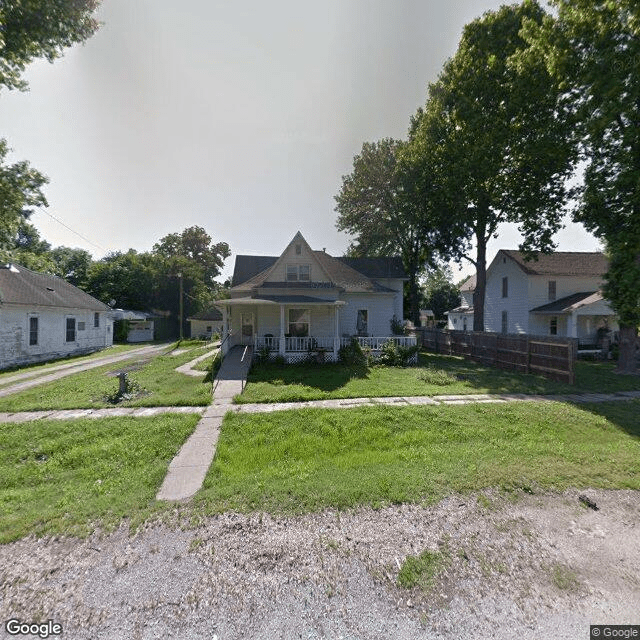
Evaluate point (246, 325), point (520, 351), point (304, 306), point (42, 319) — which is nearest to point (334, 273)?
point (304, 306)

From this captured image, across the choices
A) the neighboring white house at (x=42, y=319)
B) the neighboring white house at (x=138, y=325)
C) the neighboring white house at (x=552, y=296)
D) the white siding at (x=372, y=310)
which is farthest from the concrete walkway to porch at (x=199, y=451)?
the neighboring white house at (x=138, y=325)

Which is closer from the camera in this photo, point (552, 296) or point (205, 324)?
point (552, 296)

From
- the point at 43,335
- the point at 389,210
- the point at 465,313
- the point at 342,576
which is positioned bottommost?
the point at 342,576

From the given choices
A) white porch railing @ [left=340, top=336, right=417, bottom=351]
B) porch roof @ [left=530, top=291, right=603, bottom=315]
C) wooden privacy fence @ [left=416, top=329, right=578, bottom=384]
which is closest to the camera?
wooden privacy fence @ [left=416, top=329, right=578, bottom=384]

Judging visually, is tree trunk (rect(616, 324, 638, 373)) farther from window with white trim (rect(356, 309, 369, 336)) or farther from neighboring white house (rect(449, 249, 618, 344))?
window with white trim (rect(356, 309, 369, 336))

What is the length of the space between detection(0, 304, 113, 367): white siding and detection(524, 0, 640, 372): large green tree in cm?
2783

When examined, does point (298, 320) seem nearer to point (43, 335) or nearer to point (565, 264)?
point (43, 335)

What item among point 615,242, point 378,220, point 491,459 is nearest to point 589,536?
A: point 491,459

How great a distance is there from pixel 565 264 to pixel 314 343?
2398cm

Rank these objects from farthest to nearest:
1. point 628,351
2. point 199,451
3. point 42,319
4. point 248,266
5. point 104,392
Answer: point 248,266, point 42,319, point 628,351, point 104,392, point 199,451

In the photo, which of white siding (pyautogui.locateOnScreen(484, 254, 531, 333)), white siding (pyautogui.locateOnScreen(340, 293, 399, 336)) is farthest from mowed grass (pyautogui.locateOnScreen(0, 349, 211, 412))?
white siding (pyautogui.locateOnScreen(484, 254, 531, 333))

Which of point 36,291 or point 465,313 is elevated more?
point 36,291

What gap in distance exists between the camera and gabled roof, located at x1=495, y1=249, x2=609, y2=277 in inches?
938

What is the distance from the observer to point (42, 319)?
18.1 meters
